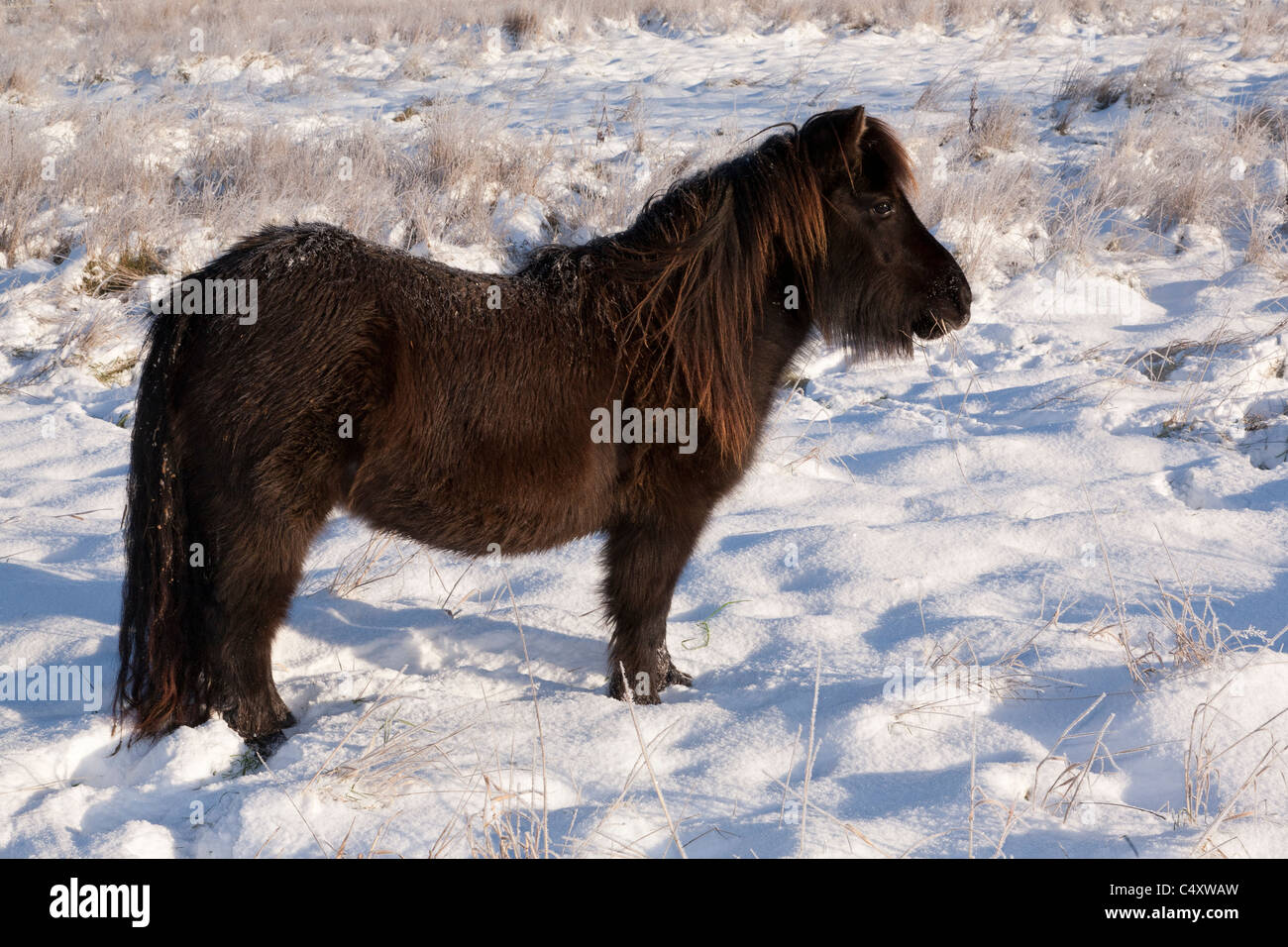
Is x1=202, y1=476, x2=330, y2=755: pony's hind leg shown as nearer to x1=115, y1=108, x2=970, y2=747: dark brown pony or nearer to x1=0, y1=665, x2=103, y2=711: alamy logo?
x1=115, y1=108, x2=970, y2=747: dark brown pony

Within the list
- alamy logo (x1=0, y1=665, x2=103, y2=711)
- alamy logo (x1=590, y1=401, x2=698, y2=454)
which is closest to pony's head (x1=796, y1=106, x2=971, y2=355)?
alamy logo (x1=590, y1=401, x2=698, y2=454)

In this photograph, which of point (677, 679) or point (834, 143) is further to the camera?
point (677, 679)

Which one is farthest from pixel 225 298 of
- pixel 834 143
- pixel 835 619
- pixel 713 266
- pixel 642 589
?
pixel 835 619

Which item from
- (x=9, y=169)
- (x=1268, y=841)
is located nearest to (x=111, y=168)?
(x=9, y=169)

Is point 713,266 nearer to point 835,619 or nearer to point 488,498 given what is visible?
point 488,498

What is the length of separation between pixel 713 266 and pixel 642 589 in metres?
1.21

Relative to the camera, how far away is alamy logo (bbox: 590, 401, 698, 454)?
3.23 meters

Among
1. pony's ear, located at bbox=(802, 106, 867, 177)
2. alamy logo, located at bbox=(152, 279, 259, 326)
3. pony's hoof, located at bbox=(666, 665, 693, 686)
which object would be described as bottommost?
pony's hoof, located at bbox=(666, 665, 693, 686)

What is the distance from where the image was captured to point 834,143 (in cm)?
337

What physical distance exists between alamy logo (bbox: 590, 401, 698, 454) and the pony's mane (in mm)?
45

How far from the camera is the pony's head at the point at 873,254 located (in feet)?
11.1

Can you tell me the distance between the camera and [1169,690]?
3.07 meters

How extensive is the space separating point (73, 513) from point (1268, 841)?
206 inches
